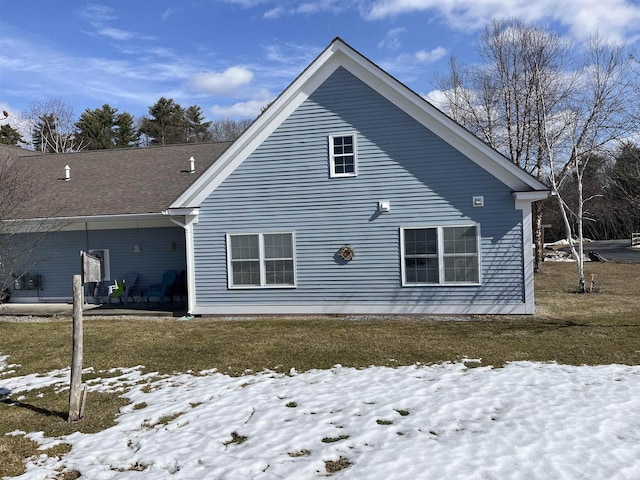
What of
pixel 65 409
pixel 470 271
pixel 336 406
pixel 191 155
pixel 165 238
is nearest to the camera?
pixel 336 406

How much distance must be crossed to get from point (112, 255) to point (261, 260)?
5749mm

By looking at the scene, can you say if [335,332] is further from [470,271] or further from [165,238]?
[165,238]

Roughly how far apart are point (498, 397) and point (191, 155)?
14619mm

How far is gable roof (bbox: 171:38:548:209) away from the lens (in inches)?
451

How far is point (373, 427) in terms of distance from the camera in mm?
5145

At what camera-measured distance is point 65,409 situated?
623 cm

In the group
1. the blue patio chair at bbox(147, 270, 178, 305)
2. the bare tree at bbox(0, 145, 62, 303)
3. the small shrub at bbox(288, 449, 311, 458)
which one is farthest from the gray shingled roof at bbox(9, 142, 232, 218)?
the small shrub at bbox(288, 449, 311, 458)

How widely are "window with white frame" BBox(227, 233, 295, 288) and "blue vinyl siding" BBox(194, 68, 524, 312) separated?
0.19 meters

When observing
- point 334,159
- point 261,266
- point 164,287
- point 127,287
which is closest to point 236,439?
point 261,266

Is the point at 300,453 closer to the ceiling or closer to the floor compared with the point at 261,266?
closer to the floor

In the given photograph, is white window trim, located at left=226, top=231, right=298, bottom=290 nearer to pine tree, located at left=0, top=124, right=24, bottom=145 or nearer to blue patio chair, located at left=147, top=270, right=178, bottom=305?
blue patio chair, located at left=147, top=270, right=178, bottom=305

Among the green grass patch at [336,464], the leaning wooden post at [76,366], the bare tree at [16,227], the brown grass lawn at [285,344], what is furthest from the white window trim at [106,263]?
the green grass patch at [336,464]

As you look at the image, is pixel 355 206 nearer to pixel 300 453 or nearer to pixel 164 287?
pixel 164 287

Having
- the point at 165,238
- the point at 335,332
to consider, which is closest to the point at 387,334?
the point at 335,332
